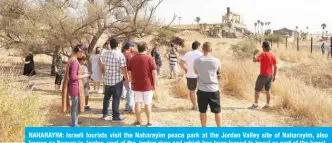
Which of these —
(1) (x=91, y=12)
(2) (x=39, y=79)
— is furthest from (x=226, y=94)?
(2) (x=39, y=79)

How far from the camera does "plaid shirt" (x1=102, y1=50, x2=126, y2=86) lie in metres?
6.37

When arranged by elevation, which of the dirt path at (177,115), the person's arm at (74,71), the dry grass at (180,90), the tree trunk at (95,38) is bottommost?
the dirt path at (177,115)

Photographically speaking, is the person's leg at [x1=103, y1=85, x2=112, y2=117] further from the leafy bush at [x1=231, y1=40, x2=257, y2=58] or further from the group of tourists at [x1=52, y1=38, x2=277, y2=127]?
the leafy bush at [x1=231, y1=40, x2=257, y2=58]

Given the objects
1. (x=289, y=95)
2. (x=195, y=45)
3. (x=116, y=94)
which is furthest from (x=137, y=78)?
(x=289, y=95)

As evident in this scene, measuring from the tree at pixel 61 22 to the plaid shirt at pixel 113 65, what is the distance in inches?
255

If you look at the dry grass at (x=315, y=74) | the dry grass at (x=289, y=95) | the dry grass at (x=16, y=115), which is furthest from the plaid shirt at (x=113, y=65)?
the dry grass at (x=315, y=74)

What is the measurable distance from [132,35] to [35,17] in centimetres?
390

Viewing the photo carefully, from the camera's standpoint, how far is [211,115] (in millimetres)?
7707

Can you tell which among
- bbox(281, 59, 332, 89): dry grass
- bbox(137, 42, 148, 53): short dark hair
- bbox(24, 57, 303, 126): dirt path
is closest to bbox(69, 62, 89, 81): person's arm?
bbox(137, 42, 148, 53): short dark hair

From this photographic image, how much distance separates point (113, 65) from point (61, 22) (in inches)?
267

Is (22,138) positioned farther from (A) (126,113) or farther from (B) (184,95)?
(B) (184,95)

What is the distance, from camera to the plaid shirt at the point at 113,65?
637 centimetres

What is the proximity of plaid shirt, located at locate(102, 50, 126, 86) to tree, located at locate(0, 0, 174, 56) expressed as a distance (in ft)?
21.3

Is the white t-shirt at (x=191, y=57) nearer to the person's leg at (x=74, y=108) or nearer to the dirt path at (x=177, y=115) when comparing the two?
the dirt path at (x=177, y=115)
